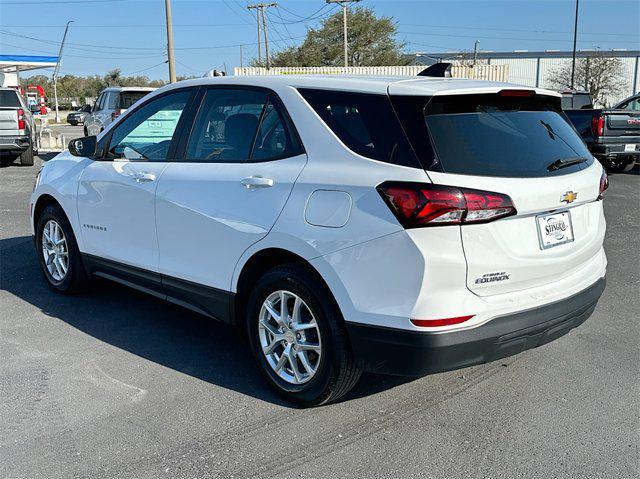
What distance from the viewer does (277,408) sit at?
3.59 m

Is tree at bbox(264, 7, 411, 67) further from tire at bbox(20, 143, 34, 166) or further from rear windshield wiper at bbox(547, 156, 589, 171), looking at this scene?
rear windshield wiper at bbox(547, 156, 589, 171)

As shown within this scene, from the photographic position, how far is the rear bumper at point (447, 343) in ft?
9.90

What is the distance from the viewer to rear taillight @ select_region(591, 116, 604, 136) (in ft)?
43.3

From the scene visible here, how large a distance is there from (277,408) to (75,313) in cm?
239

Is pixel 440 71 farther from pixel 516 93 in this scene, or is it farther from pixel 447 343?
pixel 447 343

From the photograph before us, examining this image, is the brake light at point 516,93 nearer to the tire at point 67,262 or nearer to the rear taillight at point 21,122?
the tire at point 67,262

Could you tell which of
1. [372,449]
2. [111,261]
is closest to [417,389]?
[372,449]

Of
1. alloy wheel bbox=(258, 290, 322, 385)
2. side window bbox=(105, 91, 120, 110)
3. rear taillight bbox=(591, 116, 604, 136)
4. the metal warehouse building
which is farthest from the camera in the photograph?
the metal warehouse building

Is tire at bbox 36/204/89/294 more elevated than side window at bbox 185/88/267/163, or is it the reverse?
side window at bbox 185/88/267/163

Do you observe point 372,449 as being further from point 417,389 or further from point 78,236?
point 78,236

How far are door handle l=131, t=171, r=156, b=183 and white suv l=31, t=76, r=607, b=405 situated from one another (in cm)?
3

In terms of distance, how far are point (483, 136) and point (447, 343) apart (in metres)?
1.03

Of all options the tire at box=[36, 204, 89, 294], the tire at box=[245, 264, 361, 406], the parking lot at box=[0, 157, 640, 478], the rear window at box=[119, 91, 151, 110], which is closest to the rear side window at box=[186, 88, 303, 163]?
the tire at box=[245, 264, 361, 406]

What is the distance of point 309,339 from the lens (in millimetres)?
3502
